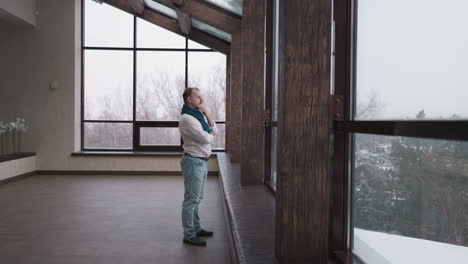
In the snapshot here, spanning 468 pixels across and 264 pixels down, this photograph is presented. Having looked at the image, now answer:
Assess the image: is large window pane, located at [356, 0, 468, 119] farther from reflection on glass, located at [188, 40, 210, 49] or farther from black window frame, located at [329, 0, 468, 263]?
reflection on glass, located at [188, 40, 210, 49]

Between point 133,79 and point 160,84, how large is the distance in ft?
1.90

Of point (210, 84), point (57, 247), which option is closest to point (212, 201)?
point (57, 247)

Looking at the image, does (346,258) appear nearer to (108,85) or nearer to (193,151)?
(193,151)

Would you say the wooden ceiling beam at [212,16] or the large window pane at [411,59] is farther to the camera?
the wooden ceiling beam at [212,16]

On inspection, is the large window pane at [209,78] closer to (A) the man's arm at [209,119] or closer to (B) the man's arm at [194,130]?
(A) the man's arm at [209,119]

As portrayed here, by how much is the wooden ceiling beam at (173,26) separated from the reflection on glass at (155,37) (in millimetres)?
333

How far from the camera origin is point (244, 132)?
4.78m

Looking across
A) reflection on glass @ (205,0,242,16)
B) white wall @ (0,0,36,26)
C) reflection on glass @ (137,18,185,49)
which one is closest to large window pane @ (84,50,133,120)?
reflection on glass @ (137,18,185,49)

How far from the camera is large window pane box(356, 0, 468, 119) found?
110 centimetres

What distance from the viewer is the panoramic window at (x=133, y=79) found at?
9.40 meters

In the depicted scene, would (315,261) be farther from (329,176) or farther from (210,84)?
(210,84)

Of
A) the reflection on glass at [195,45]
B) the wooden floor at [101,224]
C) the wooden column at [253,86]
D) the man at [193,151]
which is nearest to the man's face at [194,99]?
the man at [193,151]

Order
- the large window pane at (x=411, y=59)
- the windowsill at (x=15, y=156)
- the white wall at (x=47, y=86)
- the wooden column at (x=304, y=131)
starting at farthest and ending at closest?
the white wall at (x=47, y=86)
the windowsill at (x=15, y=156)
the wooden column at (x=304, y=131)
the large window pane at (x=411, y=59)

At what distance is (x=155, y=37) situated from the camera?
950cm
